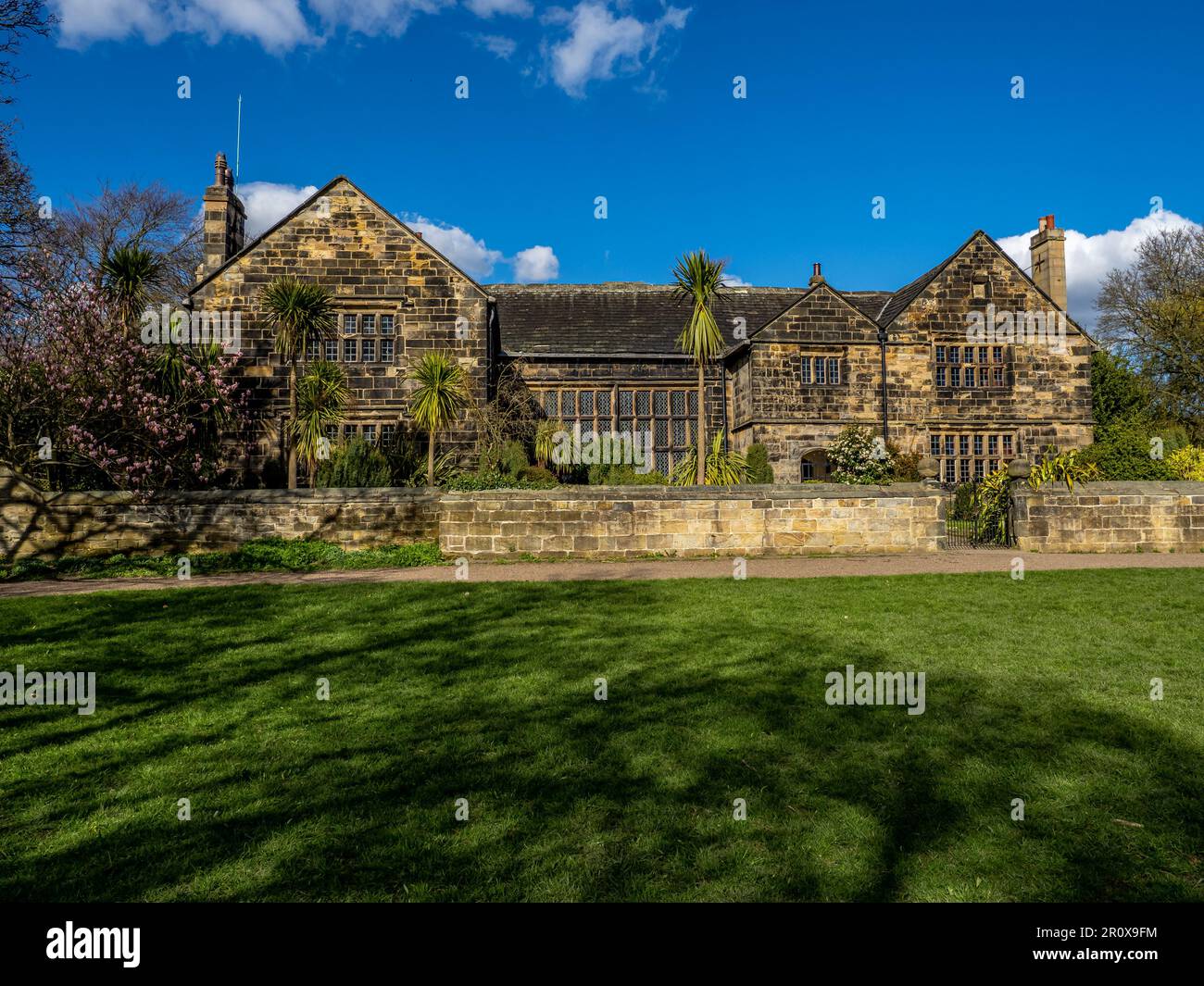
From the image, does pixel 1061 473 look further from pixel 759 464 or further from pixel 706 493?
pixel 759 464

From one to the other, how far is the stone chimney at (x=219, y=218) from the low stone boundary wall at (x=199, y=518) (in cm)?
1112

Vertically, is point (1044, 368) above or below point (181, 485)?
above

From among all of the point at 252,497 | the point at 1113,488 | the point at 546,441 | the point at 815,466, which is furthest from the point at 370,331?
the point at 1113,488

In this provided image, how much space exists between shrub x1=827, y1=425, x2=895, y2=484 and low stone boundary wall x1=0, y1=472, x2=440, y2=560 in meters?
9.86

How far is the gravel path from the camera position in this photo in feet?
37.8

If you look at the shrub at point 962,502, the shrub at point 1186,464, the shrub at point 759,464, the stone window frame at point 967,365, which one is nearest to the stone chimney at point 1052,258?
the stone window frame at point 967,365

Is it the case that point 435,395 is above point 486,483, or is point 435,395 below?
above

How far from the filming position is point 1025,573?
484 inches

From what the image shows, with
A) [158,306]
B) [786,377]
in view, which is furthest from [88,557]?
[786,377]

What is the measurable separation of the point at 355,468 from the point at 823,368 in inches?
629

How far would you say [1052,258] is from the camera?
90.6 feet
